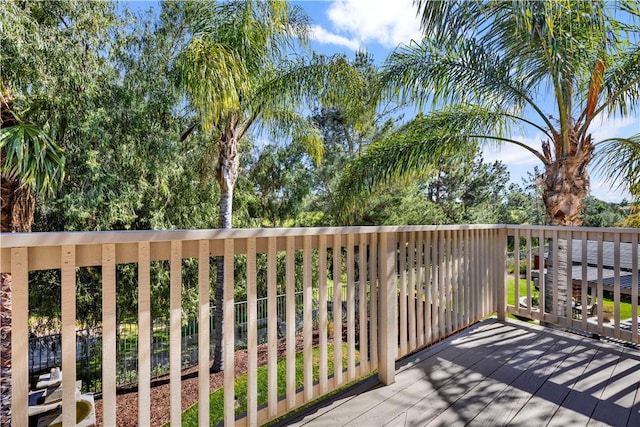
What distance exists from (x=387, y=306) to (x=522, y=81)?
410cm

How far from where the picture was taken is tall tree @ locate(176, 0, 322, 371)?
5117 mm

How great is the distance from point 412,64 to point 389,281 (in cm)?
381

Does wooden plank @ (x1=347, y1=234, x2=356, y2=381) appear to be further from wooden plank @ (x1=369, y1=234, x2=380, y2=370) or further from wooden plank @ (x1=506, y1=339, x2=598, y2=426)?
wooden plank @ (x1=506, y1=339, x2=598, y2=426)

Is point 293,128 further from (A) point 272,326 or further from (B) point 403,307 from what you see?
(A) point 272,326

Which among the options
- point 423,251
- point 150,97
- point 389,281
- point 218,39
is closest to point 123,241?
point 389,281

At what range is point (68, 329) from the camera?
3.92 ft

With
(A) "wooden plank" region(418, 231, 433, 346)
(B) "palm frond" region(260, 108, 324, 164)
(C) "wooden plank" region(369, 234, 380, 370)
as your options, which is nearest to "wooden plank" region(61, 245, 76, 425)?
(C) "wooden plank" region(369, 234, 380, 370)

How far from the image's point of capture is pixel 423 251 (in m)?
2.72

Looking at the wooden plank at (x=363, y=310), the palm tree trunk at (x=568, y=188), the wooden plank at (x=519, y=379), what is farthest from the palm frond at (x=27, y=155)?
the palm tree trunk at (x=568, y=188)

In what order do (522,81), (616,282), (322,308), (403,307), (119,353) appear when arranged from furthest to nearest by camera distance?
(119,353), (522,81), (616,282), (403,307), (322,308)

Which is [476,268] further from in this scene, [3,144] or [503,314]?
[3,144]

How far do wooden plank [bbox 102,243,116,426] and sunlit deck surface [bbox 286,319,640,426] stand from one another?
3.18 ft

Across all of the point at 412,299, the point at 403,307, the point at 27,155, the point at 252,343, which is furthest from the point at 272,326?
the point at 27,155

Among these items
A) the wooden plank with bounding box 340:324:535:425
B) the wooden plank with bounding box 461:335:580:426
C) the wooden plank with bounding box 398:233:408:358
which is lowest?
the wooden plank with bounding box 461:335:580:426
